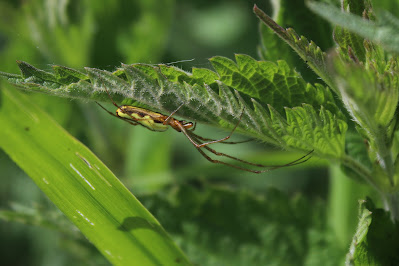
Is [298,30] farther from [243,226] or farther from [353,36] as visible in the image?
[243,226]

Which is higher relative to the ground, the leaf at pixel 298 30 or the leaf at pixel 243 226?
the leaf at pixel 298 30

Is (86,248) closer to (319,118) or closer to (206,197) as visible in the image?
(206,197)

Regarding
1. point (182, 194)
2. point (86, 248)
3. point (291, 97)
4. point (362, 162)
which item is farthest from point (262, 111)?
point (86, 248)

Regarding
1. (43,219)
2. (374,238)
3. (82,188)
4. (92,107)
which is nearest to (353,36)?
(374,238)

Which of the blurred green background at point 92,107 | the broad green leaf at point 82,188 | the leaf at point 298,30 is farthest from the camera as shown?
the blurred green background at point 92,107

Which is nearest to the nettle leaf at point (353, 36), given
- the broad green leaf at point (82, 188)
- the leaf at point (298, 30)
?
the leaf at point (298, 30)

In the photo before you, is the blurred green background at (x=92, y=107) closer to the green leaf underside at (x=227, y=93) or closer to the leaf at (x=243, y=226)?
the leaf at (x=243, y=226)

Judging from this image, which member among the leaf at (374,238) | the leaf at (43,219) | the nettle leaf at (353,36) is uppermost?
the leaf at (43,219)
